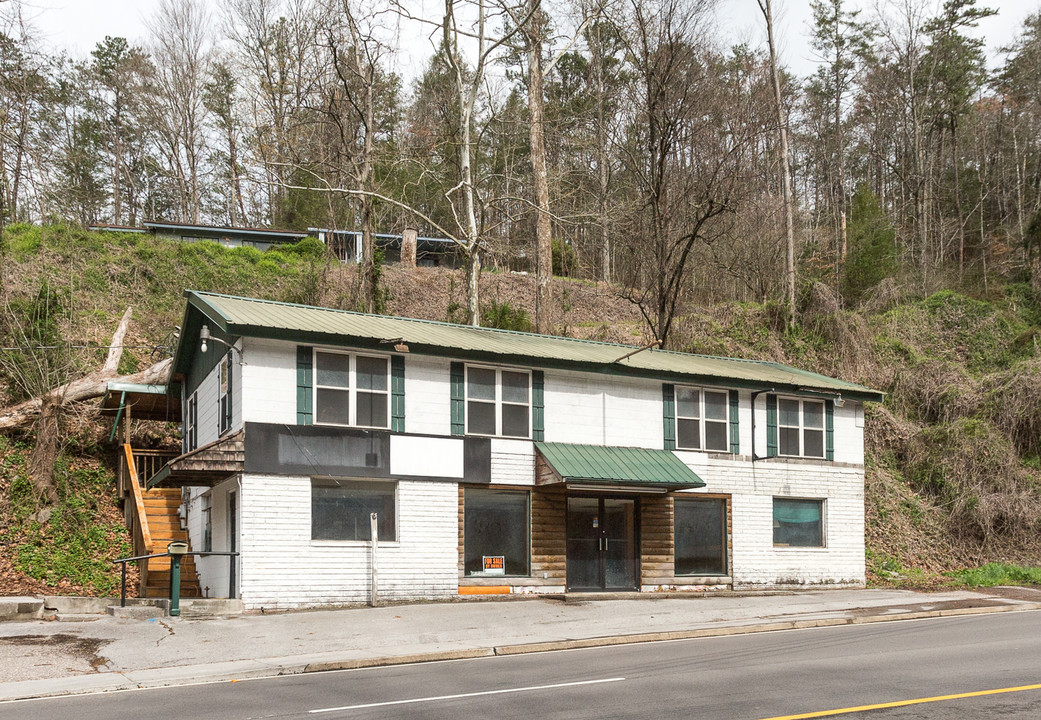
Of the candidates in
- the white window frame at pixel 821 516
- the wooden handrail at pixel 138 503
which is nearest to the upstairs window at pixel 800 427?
the white window frame at pixel 821 516

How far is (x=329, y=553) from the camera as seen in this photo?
1836cm

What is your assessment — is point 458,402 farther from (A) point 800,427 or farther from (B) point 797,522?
(B) point 797,522

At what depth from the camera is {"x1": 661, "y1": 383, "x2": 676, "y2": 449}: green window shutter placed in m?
23.0

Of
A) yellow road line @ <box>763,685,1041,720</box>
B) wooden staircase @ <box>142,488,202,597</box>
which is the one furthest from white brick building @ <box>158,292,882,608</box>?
yellow road line @ <box>763,685,1041,720</box>

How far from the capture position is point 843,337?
3588 centimetres

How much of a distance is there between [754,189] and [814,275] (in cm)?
469

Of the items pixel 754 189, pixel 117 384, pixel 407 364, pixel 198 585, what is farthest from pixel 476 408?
pixel 754 189

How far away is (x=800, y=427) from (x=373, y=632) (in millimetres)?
14085

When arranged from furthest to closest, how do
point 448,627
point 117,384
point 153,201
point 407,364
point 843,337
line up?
1. point 153,201
2. point 843,337
3. point 117,384
4. point 407,364
5. point 448,627

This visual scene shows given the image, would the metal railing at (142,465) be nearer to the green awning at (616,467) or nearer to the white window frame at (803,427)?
the green awning at (616,467)

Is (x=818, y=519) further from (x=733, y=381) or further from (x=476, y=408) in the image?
(x=476, y=408)

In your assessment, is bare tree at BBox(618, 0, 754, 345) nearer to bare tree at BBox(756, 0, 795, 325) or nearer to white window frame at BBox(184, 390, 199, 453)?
bare tree at BBox(756, 0, 795, 325)

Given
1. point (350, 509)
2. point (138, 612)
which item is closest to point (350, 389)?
point (350, 509)

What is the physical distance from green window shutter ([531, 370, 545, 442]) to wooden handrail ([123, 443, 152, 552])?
8520 mm
